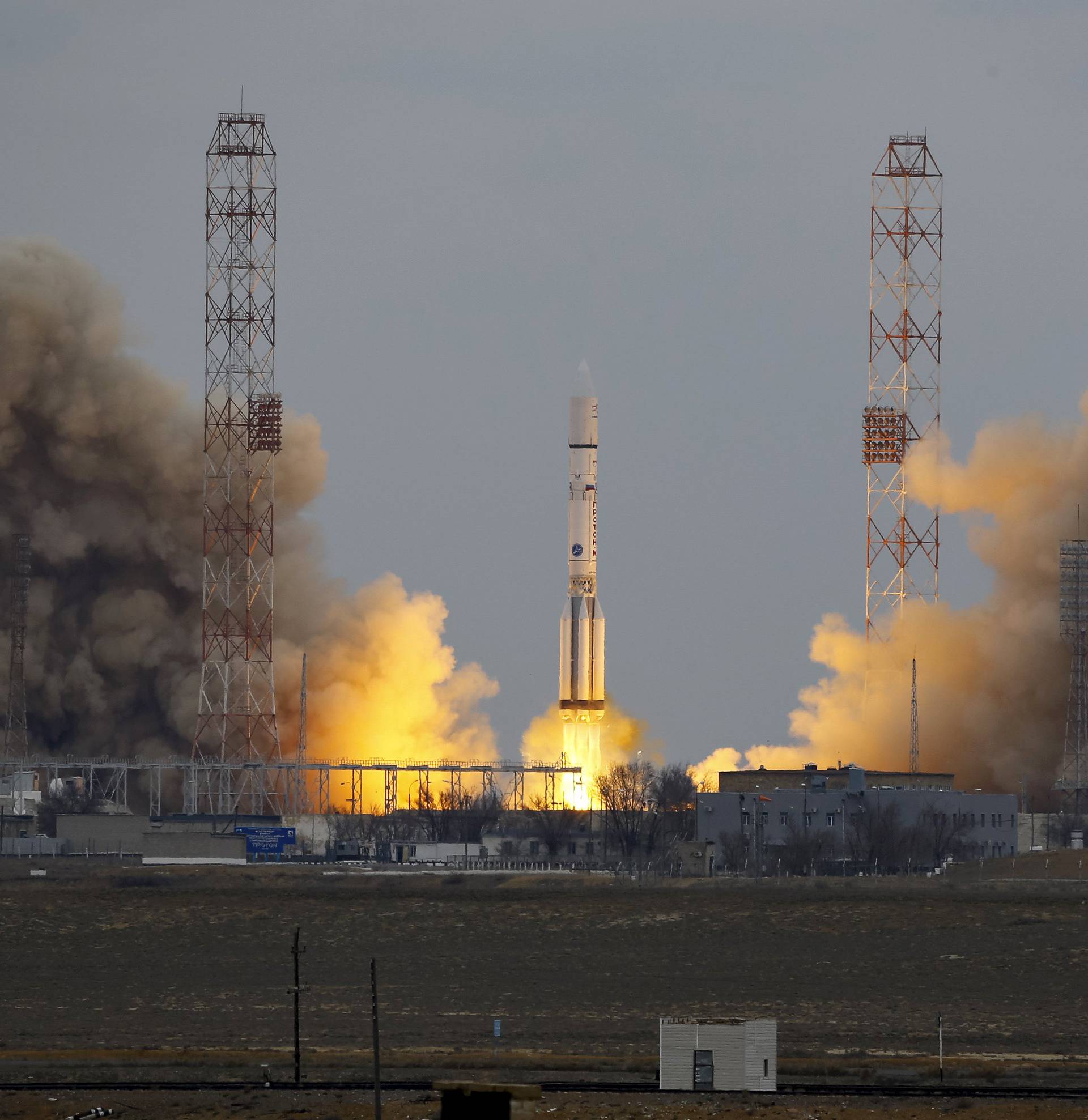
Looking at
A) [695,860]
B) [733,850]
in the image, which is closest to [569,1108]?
[695,860]

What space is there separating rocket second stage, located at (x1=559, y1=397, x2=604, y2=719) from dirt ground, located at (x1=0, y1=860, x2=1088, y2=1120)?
19.5 meters

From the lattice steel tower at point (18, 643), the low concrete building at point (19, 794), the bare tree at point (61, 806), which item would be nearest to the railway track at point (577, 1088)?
the bare tree at point (61, 806)

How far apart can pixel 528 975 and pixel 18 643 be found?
1826 inches

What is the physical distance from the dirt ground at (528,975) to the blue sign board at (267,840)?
10.7m

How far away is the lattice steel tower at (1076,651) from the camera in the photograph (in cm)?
9019

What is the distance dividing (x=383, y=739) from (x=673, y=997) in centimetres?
5310

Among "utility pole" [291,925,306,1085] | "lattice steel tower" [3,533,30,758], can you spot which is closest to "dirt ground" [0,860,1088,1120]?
"utility pole" [291,925,306,1085]

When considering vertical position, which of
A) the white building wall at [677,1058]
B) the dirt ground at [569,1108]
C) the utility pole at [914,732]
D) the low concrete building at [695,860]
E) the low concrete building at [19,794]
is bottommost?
the dirt ground at [569,1108]

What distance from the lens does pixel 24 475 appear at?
104 m

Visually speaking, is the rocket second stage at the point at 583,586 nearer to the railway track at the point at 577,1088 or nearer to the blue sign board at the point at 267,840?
the blue sign board at the point at 267,840

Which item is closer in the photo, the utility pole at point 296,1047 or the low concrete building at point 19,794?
the utility pole at point 296,1047

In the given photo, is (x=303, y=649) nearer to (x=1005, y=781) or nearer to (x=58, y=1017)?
(x=1005, y=781)

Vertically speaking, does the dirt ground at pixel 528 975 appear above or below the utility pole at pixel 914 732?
below

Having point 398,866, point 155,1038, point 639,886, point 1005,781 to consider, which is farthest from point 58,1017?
point 1005,781
